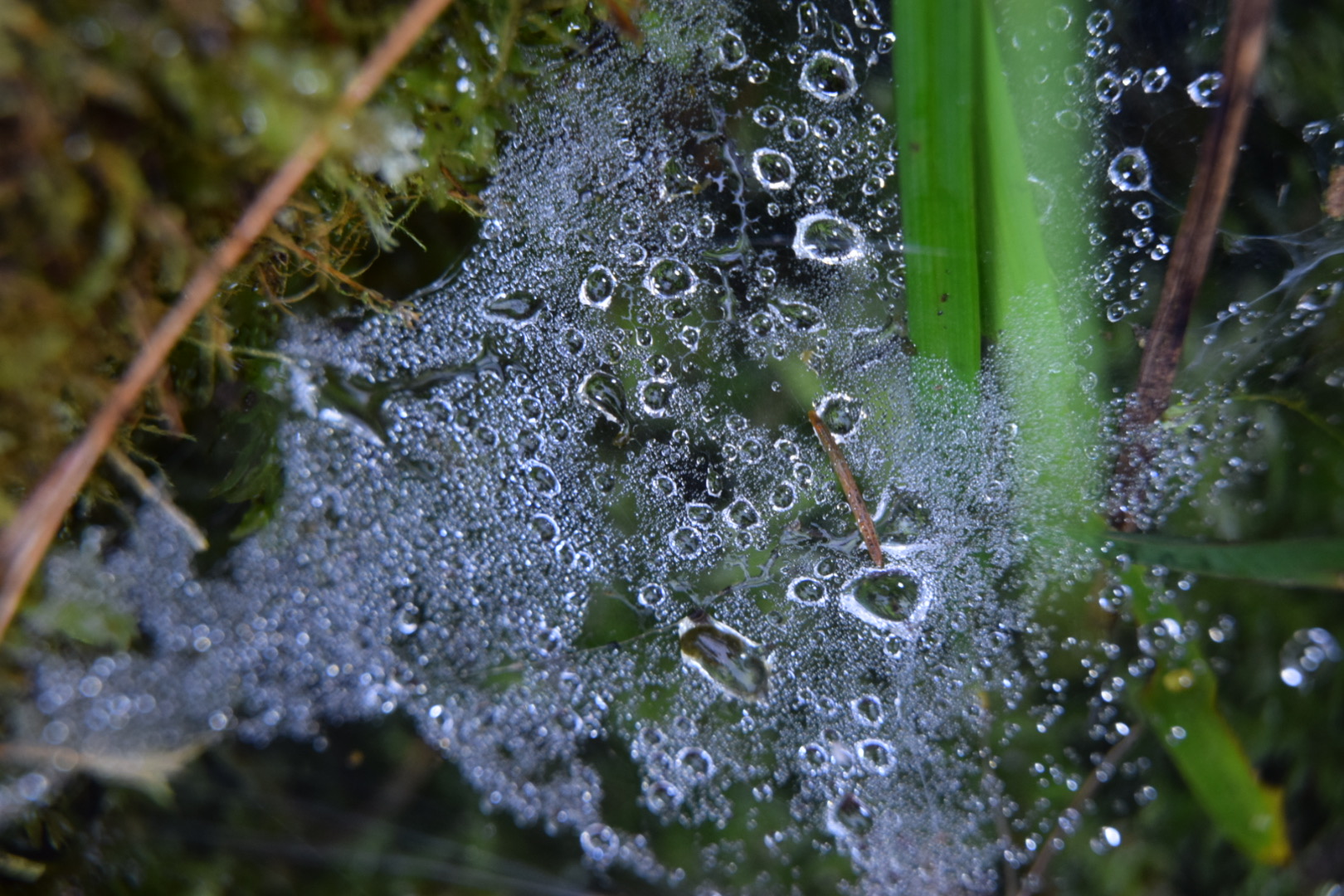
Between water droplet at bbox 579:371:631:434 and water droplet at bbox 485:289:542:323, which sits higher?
water droplet at bbox 485:289:542:323

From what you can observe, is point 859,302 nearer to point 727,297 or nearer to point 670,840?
point 727,297

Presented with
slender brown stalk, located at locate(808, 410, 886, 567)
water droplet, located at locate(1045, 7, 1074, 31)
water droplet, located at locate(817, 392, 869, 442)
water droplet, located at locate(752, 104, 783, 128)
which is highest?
water droplet, located at locate(1045, 7, 1074, 31)

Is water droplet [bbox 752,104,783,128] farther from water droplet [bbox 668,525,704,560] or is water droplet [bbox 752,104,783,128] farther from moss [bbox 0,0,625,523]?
water droplet [bbox 668,525,704,560]

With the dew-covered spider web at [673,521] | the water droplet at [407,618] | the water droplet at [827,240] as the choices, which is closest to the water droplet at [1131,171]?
the dew-covered spider web at [673,521]

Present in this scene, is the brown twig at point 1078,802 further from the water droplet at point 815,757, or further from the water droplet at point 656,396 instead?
the water droplet at point 656,396

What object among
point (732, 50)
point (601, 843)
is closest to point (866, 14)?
point (732, 50)

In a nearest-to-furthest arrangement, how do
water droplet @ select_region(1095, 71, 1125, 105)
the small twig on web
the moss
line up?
the moss
the small twig on web
water droplet @ select_region(1095, 71, 1125, 105)

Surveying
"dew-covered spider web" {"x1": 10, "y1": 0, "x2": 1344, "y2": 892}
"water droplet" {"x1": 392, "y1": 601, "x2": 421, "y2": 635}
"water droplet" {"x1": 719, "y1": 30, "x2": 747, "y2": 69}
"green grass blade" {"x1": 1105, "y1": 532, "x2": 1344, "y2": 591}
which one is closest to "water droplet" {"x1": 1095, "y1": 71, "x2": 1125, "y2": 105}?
"dew-covered spider web" {"x1": 10, "y1": 0, "x2": 1344, "y2": 892}
